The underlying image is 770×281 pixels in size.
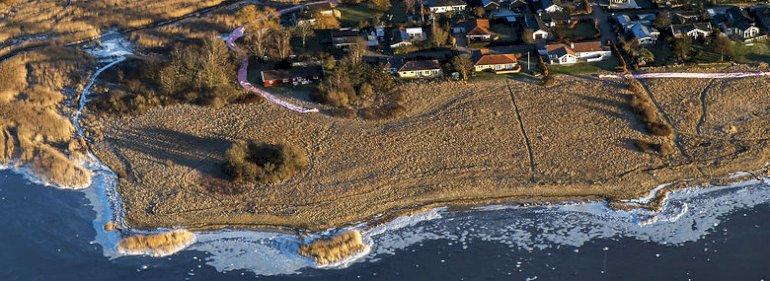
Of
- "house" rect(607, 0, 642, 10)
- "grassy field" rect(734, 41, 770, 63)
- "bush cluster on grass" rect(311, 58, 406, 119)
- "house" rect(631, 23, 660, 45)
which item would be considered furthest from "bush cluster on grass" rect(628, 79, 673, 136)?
"bush cluster on grass" rect(311, 58, 406, 119)

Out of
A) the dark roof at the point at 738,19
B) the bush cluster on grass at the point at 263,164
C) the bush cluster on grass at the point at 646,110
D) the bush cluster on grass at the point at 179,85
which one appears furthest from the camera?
the dark roof at the point at 738,19

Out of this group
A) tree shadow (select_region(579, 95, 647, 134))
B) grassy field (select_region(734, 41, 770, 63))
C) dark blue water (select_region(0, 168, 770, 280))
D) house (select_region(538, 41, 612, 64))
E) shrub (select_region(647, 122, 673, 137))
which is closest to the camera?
dark blue water (select_region(0, 168, 770, 280))

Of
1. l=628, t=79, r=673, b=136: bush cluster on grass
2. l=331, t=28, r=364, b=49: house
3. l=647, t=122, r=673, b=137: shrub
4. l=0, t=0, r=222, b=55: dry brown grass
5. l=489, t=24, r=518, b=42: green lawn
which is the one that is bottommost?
l=647, t=122, r=673, b=137: shrub

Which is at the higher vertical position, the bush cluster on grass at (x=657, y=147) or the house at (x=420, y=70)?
the house at (x=420, y=70)

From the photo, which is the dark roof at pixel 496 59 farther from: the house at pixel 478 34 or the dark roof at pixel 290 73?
the dark roof at pixel 290 73

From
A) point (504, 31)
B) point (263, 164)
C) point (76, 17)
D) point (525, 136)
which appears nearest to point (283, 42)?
point (263, 164)

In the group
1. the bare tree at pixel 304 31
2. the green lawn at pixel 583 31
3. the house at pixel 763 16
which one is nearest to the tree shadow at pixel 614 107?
the green lawn at pixel 583 31

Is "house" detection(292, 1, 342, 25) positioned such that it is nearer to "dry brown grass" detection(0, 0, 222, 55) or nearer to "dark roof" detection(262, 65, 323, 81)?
"dark roof" detection(262, 65, 323, 81)
